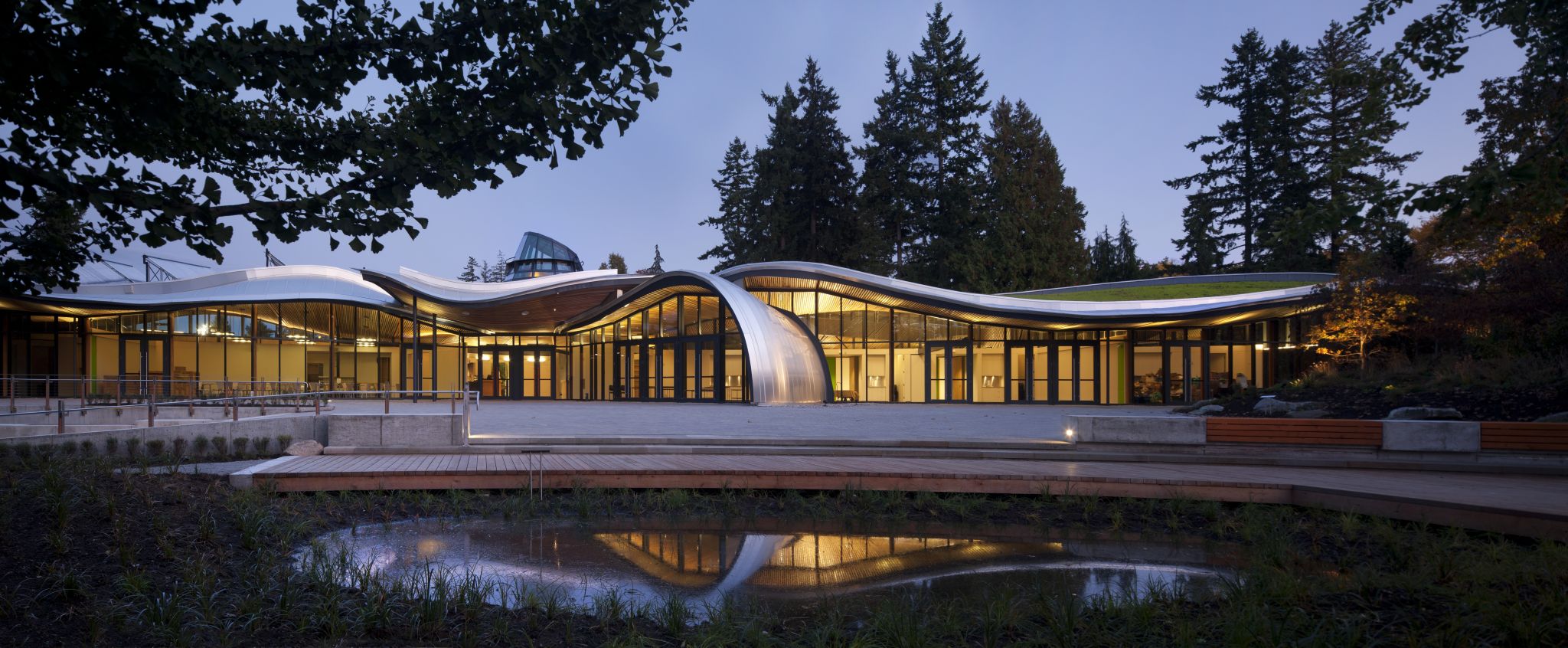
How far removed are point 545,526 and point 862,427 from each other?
29.1 feet

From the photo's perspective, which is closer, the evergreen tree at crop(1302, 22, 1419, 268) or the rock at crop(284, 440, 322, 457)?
the evergreen tree at crop(1302, 22, 1419, 268)

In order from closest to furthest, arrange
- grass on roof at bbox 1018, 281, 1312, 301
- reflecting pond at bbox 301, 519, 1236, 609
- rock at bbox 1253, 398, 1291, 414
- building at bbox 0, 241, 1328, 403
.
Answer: reflecting pond at bbox 301, 519, 1236, 609, rock at bbox 1253, 398, 1291, 414, building at bbox 0, 241, 1328, 403, grass on roof at bbox 1018, 281, 1312, 301

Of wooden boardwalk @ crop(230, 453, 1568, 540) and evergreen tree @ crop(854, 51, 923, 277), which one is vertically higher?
evergreen tree @ crop(854, 51, 923, 277)

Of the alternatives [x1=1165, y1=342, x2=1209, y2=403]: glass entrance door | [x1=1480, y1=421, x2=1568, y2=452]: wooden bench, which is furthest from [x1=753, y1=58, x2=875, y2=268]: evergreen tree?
[x1=1480, y1=421, x2=1568, y2=452]: wooden bench

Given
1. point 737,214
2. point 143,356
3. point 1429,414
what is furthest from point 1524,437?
point 737,214

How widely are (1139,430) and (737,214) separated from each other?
47.5 m

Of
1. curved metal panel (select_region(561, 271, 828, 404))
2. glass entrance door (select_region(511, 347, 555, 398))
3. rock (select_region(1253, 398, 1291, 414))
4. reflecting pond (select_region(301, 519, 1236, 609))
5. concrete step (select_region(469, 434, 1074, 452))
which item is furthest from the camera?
glass entrance door (select_region(511, 347, 555, 398))

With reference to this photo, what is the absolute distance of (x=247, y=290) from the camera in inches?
1332

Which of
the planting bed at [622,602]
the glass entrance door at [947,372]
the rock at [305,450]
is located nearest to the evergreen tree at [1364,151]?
the planting bed at [622,602]

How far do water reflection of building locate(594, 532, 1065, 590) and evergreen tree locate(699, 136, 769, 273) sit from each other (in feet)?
148

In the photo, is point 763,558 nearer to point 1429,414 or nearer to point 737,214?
point 1429,414

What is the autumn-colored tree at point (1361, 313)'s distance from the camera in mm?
22344

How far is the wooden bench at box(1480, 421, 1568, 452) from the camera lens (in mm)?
10211

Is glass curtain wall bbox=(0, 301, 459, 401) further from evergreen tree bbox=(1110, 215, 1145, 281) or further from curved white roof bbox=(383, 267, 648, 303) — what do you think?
evergreen tree bbox=(1110, 215, 1145, 281)
